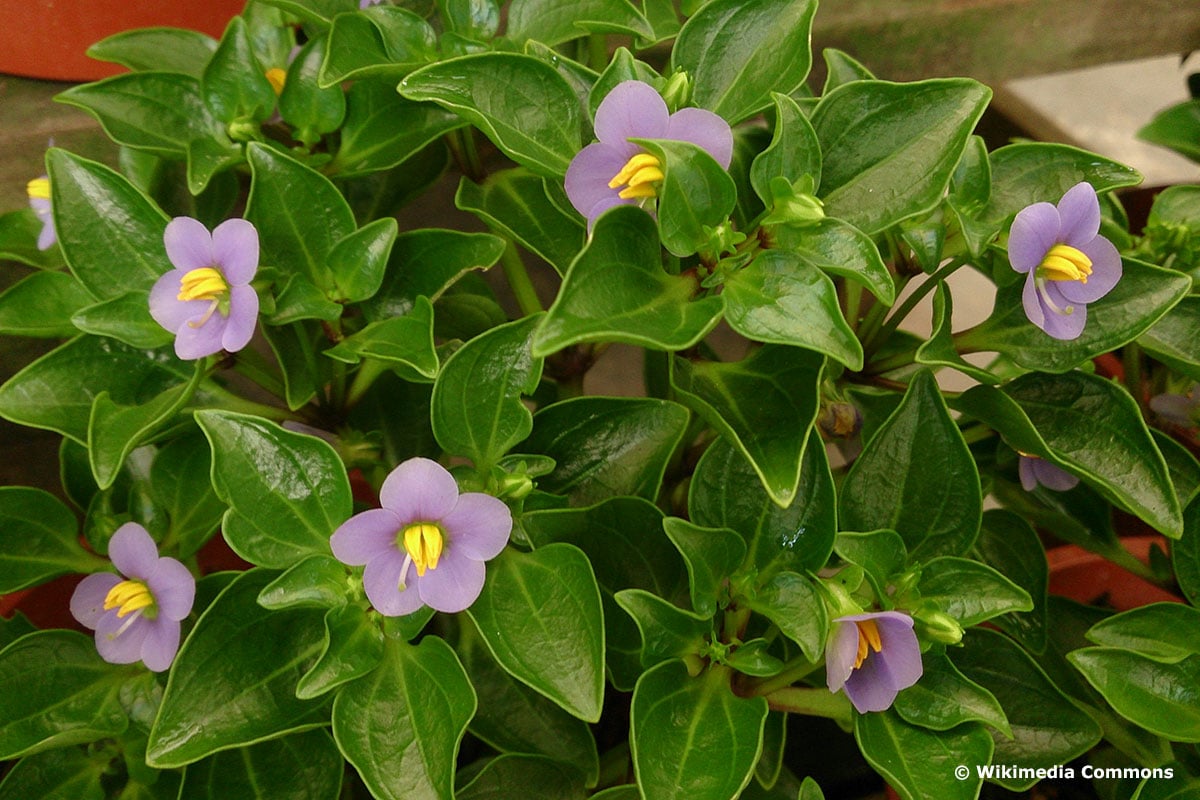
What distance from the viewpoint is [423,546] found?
610 millimetres

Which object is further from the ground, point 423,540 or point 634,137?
point 634,137

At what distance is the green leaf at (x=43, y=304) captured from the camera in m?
0.76

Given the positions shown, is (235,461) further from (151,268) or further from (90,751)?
(90,751)

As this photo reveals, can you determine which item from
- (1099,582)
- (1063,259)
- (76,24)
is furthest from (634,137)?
(1099,582)

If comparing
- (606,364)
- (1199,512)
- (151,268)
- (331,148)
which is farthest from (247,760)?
(606,364)

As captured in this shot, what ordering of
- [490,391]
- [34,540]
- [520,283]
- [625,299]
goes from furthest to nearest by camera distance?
1. [520,283]
2. [34,540]
3. [490,391]
4. [625,299]

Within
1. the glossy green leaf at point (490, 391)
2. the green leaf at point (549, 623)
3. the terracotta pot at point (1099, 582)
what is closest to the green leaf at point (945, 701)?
the green leaf at point (549, 623)

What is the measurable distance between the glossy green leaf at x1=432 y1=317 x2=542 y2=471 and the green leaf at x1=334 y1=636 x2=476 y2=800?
0.49 feet

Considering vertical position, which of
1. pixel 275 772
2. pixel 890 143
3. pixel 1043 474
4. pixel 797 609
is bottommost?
pixel 275 772

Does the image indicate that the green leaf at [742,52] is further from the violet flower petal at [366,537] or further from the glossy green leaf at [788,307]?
the violet flower petal at [366,537]

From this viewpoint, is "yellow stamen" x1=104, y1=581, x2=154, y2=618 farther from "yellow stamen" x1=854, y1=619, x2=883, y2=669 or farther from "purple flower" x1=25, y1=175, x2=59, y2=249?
"yellow stamen" x1=854, y1=619, x2=883, y2=669

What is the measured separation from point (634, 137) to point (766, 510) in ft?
0.97

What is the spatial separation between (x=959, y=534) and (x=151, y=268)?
2.16 ft

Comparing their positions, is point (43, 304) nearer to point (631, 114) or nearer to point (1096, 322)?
point (631, 114)
